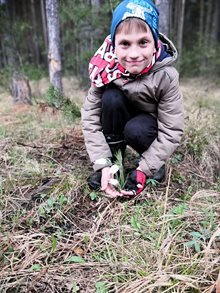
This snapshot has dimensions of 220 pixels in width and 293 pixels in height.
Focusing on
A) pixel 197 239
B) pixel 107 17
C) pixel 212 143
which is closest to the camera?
pixel 197 239

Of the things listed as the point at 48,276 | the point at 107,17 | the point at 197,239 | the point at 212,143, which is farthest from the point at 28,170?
the point at 107,17

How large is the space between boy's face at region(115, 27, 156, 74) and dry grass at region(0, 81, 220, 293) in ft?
2.21

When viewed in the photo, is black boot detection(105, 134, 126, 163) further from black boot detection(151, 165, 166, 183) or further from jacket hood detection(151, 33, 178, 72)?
jacket hood detection(151, 33, 178, 72)

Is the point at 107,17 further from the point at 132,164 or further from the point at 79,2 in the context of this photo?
the point at 132,164

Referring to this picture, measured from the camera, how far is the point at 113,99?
1746 mm

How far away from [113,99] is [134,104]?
0.45ft

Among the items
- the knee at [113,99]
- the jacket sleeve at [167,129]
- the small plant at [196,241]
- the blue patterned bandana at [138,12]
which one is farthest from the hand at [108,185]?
the blue patterned bandana at [138,12]

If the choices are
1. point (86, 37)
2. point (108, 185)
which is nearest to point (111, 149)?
point (108, 185)

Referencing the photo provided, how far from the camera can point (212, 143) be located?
2.48 metres

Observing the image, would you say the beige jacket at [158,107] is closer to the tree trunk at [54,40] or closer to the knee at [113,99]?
the knee at [113,99]

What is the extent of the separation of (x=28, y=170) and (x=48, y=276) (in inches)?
32.4

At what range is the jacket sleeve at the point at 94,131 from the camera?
1.76 metres

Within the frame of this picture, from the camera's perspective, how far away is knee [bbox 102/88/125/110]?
1.75 m

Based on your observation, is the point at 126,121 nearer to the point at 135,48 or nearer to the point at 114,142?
the point at 114,142
